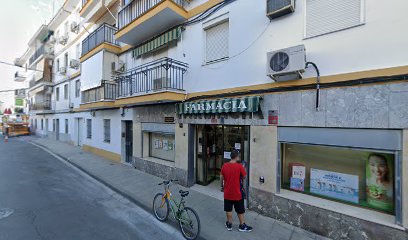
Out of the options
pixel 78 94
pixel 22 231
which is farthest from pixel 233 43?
pixel 78 94

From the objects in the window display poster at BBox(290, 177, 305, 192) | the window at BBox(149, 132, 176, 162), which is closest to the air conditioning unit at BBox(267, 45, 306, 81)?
the window display poster at BBox(290, 177, 305, 192)

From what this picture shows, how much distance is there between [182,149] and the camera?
6695mm

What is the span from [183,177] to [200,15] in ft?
18.0

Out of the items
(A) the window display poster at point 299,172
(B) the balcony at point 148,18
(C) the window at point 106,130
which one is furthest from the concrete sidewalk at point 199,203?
(B) the balcony at point 148,18

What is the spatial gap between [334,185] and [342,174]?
0.30 metres

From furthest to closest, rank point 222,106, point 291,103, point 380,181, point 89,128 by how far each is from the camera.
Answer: point 89,128 < point 222,106 < point 291,103 < point 380,181

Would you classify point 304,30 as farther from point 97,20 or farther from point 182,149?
point 97,20

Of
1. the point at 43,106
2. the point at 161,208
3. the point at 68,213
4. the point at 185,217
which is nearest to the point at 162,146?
the point at 161,208

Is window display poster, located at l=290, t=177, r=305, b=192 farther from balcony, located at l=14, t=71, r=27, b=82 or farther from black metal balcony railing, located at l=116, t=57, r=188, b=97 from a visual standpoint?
balcony, located at l=14, t=71, r=27, b=82

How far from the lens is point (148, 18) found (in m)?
6.74

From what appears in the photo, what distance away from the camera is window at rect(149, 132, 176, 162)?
7.75 m

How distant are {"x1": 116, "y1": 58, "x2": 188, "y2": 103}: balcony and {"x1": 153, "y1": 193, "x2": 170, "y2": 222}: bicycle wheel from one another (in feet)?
10.7

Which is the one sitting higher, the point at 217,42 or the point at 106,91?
the point at 217,42

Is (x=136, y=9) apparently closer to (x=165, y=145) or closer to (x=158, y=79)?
(x=158, y=79)
